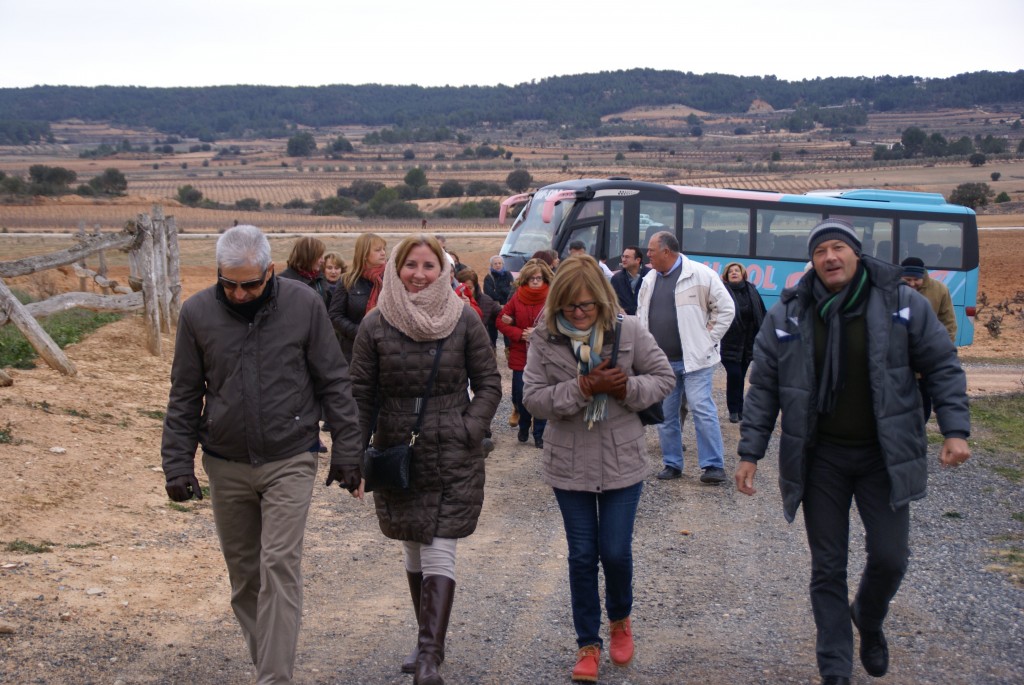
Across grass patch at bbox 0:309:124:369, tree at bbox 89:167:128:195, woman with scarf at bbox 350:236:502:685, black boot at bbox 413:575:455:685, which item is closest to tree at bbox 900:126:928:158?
tree at bbox 89:167:128:195

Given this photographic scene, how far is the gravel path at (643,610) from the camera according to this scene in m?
4.72

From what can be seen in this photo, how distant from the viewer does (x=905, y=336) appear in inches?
164

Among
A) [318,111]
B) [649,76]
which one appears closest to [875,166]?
[649,76]

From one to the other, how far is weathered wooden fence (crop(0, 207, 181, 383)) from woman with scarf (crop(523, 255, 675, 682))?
6.59m

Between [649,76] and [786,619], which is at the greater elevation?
[649,76]

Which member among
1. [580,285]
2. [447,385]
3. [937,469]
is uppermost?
[580,285]

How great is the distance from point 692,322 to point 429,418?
445 centimetres

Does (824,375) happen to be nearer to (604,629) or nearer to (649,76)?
(604,629)

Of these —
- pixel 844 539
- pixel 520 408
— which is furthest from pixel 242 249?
pixel 520 408

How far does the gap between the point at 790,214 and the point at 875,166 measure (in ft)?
238

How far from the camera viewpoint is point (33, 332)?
32.7 ft

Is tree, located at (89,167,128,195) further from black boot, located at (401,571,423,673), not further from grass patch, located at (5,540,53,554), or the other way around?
black boot, located at (401,571,423,673)

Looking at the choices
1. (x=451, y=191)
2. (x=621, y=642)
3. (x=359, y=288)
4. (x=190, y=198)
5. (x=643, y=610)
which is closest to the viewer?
(x=621, y=642)

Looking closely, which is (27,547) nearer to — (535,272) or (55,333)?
(535,272)
